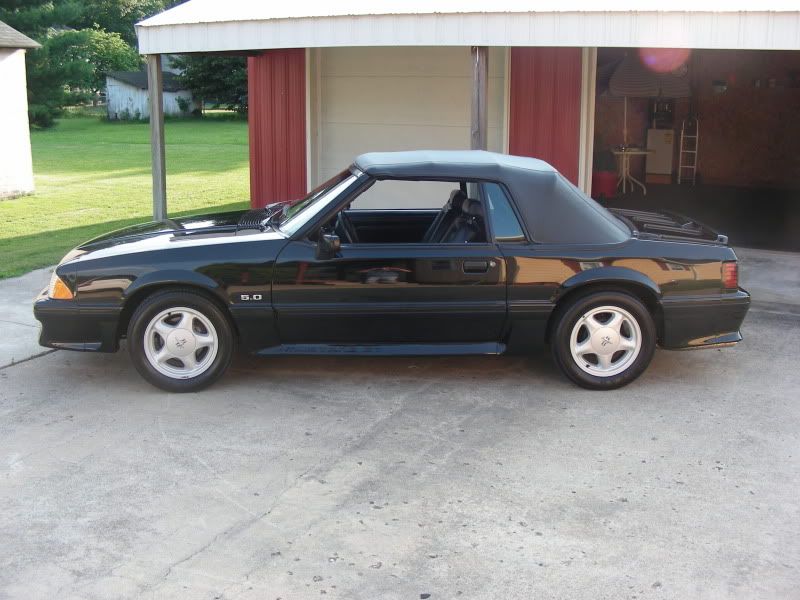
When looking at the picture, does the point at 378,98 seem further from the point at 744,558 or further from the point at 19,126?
the point at 744,558

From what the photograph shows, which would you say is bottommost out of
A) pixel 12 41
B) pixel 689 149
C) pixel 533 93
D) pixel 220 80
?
pixel 689 149

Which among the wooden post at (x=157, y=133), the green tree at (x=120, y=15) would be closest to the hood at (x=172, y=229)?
the wooden post at (x=157, y=133)

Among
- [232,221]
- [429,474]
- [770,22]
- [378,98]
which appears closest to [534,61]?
[378,98]

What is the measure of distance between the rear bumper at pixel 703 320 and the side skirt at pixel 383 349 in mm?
1151

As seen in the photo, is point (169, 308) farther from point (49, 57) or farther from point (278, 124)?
point (49, 57)

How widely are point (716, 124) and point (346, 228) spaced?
48.0 feet

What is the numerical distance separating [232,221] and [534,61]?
5.48 meters

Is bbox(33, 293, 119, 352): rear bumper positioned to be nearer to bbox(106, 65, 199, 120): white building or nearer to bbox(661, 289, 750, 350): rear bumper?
bbox(661, 289, 750, 350): rear bumper

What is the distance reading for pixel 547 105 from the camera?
11.3m

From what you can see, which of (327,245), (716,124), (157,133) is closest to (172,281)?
(327,245)

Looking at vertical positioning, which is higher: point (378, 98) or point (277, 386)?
point (378, 98)

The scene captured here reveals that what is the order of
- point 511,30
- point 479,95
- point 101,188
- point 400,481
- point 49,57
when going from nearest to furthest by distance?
1. point 400,481
2. point 511,30
3. point 479,95
4. point 101,188
5. point 49,57

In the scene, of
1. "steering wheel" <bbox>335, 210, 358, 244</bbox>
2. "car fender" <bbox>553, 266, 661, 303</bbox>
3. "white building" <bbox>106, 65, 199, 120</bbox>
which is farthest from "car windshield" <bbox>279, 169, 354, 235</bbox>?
"white building" <bbox>106, 65, 199, 120</bbox>

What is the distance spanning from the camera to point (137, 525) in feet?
14.9
